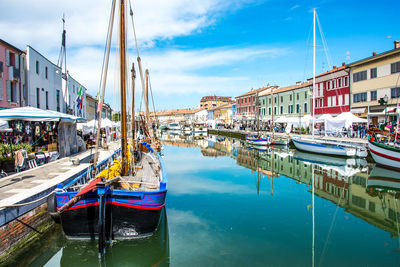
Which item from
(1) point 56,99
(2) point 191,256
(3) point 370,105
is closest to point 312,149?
(3) point 370,105

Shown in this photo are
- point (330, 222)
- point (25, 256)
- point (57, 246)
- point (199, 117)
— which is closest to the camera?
point (25, 256)

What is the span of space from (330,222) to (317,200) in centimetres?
346

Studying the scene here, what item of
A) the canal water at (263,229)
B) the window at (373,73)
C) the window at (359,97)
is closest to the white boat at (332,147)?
the canal water at (263,229)

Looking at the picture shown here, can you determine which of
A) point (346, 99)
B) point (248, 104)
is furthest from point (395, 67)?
point (248, 104)

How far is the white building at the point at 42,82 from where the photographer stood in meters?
24.0

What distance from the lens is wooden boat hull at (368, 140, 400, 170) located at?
2197 cm

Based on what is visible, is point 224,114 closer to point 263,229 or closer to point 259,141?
point 259,141

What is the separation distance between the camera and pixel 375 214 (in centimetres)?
1298

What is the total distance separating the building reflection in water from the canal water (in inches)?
2.4

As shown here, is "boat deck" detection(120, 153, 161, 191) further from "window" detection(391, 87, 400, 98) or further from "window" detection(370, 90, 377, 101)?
"window" detection(370, 90, 377, 101)

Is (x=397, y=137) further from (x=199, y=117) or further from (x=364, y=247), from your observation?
(x=199, y=117)

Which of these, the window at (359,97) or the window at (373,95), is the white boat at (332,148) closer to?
the window at (373,95)

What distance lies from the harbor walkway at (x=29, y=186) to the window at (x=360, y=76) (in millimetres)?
38162

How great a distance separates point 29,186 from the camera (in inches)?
424
